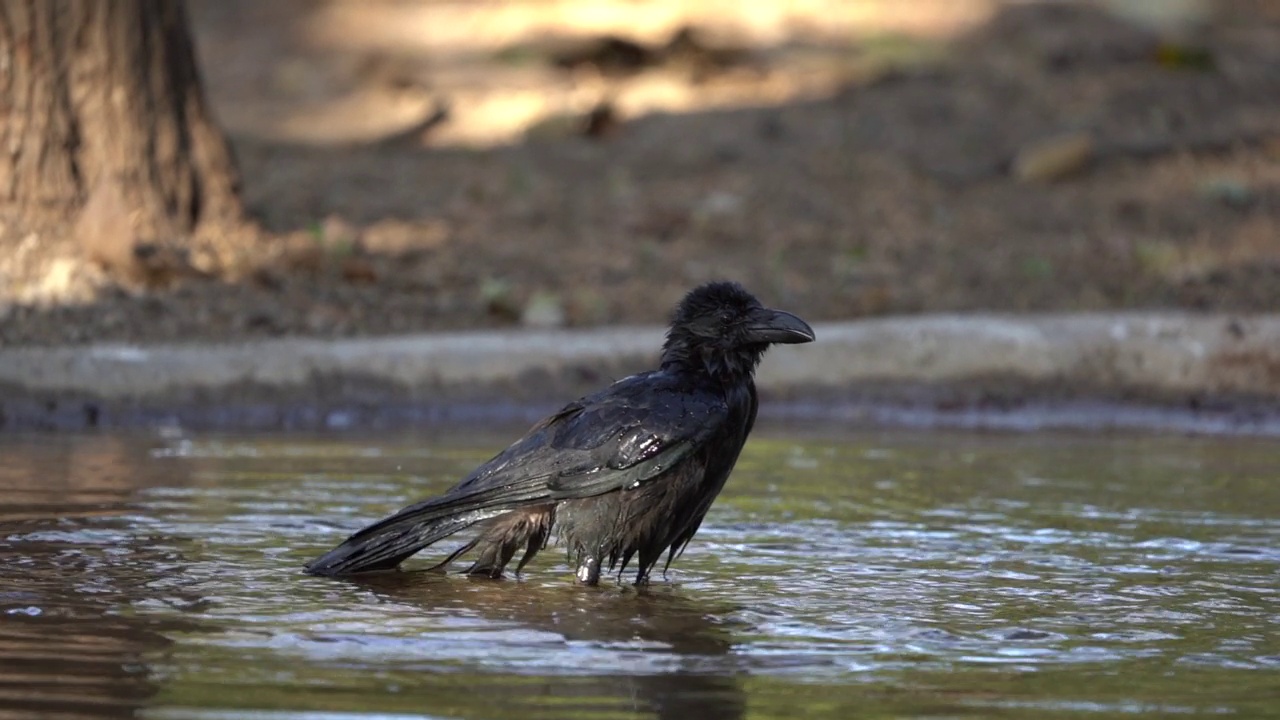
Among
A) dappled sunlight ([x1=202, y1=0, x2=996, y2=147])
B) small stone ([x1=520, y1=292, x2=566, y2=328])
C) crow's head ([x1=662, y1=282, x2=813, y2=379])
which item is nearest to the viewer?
crow's head ([x1=662, y1=282, x2=813, y2=379])

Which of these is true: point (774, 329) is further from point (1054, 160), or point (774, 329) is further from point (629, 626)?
point (1054, 160)

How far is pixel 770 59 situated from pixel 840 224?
480 centimetres

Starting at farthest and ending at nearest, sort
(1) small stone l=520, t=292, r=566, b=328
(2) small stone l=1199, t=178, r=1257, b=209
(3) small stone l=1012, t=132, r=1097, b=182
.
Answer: (3) small stone l=1012, t=132, r=1097, b=182
(2) small stone l=1199, t=178, r=1257, b=209
(1) small stone l=520, t=292, r=566, b=328

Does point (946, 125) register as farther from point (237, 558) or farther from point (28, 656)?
point (28, 656)

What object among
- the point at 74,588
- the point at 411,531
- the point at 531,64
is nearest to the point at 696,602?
the point at 411,531

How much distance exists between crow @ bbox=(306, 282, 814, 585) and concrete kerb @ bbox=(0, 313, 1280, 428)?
4.06 m

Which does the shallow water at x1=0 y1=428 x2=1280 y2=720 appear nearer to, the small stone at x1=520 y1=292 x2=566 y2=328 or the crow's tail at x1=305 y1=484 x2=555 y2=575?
the crow's tail at x1=305 y1=484 x2=555 y2=575

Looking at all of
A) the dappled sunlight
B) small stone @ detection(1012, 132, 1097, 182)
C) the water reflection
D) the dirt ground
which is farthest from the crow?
the dappled sunlight

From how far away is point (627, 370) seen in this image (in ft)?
35.2

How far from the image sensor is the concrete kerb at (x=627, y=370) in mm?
10188

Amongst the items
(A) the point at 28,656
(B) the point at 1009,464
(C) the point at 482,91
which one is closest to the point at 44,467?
(A) the point at 28,656

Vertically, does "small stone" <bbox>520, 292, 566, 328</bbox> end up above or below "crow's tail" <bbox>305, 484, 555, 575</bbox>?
above

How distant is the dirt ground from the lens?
12414 millimetres

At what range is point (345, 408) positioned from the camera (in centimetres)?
1041
